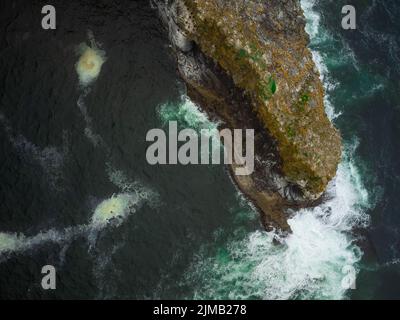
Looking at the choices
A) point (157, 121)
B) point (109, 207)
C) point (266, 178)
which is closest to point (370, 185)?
point (266, 178)

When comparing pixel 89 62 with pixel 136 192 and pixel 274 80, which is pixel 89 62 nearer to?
pixel 136 192

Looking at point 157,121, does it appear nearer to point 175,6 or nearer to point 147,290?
point 175,6

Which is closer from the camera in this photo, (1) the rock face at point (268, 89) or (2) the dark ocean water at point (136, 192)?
(2) the dark ocean water at point (136, 192)

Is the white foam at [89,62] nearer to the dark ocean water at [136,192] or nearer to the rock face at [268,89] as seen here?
the dark ocean water at [136,192]

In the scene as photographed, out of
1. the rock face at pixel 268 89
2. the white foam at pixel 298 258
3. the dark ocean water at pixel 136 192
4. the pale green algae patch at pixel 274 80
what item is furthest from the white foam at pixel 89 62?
the white foam at pixel 298 258

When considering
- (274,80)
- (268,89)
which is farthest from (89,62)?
(274,80)
